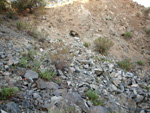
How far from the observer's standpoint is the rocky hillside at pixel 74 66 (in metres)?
1.98

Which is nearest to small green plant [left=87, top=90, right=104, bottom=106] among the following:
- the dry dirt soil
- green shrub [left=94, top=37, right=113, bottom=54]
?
green shrub [left=94, top=37, right=113, bottom=54]

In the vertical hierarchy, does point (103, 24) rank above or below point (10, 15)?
above

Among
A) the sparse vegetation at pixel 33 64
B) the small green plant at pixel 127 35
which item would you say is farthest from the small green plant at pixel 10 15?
the small green plant at pixel 127 35

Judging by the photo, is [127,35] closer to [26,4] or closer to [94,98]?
[94,98]

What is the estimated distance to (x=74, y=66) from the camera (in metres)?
3.64

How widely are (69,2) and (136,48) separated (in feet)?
19.4

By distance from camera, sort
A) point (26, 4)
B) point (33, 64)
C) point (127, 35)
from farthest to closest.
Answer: point (127, 35)
point (26, 4)
point (33, 64)

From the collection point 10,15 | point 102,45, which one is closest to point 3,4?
point 10,15

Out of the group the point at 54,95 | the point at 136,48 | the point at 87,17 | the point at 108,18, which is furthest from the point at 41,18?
the point at 136,48

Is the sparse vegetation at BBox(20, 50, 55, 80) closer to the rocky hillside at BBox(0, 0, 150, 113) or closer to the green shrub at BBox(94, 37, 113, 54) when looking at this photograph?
the rocky hillside at BBox(0, 0, 150, 113)

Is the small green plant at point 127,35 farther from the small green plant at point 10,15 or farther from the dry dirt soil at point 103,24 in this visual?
the small green plant at point 10,15

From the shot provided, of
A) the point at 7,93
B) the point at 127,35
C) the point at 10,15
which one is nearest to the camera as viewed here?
the point at 7,93

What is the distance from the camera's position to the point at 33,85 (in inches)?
85.1

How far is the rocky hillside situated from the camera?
6.50ft
